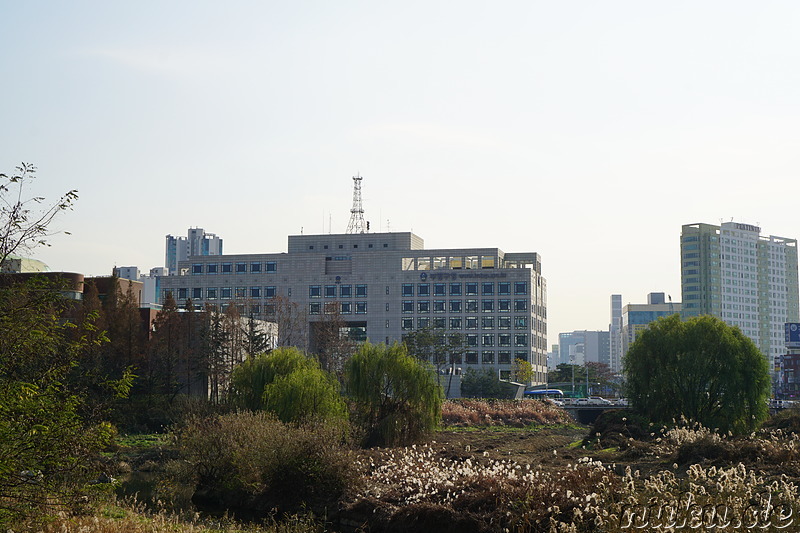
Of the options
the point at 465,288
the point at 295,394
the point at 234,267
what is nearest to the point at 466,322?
the point at 465,288

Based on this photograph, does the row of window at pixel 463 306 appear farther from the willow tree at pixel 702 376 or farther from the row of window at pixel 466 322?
the willow tree at pixel 702 376

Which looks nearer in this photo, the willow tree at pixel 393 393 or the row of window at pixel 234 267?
the willow tree at pixel 393 393

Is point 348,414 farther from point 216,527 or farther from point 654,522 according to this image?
point 654,522

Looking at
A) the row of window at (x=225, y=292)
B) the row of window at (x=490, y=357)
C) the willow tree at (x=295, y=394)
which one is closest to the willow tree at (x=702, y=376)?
the willow tree at (x=295, y=394)

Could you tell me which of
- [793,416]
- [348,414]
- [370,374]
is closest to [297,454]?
[348,414]

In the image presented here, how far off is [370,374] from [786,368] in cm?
13113

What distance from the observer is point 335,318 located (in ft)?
356

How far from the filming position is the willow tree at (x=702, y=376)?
50750 mm

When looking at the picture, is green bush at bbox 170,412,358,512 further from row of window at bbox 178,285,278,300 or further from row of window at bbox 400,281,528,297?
row of window at bbox 178,285,278,300

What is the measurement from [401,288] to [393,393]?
102m

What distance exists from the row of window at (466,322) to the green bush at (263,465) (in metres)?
110

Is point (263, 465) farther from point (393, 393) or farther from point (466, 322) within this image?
point (466, 322)

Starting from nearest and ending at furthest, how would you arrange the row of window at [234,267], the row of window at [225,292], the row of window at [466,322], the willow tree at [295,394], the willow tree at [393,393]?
1. the willow tree at [295,394]
2. the willow tree at [393,393]
3. the row of window at [466,322]
4. the row of window at [225,292]
5. the row of window at [234,267]

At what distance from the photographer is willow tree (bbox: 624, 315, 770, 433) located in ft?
167
